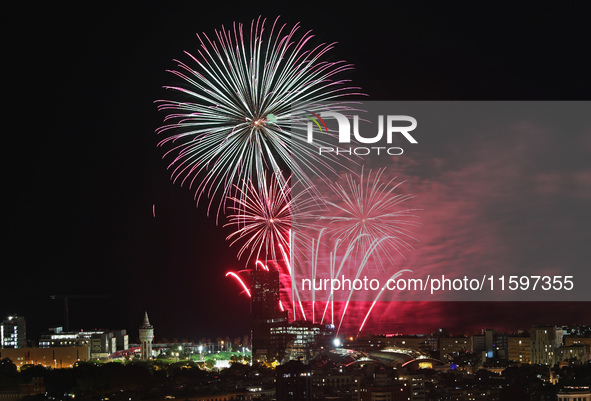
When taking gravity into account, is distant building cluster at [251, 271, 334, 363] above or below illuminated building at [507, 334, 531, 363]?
above

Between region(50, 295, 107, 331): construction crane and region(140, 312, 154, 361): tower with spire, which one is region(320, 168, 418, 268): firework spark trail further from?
region(50, 295, 107, 331): construction crane

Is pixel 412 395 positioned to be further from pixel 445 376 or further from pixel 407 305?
pixel 407 305

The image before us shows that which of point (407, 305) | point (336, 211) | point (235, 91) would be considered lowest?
point (407, 305)

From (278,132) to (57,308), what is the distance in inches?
536

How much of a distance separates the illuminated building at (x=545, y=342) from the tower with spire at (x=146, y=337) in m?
7.29

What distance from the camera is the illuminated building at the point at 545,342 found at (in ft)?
61.9

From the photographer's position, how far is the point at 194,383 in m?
15.2

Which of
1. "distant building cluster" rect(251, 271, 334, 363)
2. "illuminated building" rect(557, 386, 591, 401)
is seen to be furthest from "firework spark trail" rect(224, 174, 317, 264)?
"distant building cluster" rect(251, 271, 334, 363)

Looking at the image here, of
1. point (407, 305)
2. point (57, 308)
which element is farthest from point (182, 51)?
point (57, 308)

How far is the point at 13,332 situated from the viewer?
2084cm

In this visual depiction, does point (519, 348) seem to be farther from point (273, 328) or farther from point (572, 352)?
point (273, 328)

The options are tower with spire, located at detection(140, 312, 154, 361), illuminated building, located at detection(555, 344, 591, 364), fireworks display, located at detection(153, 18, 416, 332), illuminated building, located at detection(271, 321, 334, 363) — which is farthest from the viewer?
tower with spire, located at detection(140, 312, 154, 361)

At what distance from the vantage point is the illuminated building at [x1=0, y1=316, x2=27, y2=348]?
20.7m

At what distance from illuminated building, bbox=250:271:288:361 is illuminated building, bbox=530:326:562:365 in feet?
14.7
